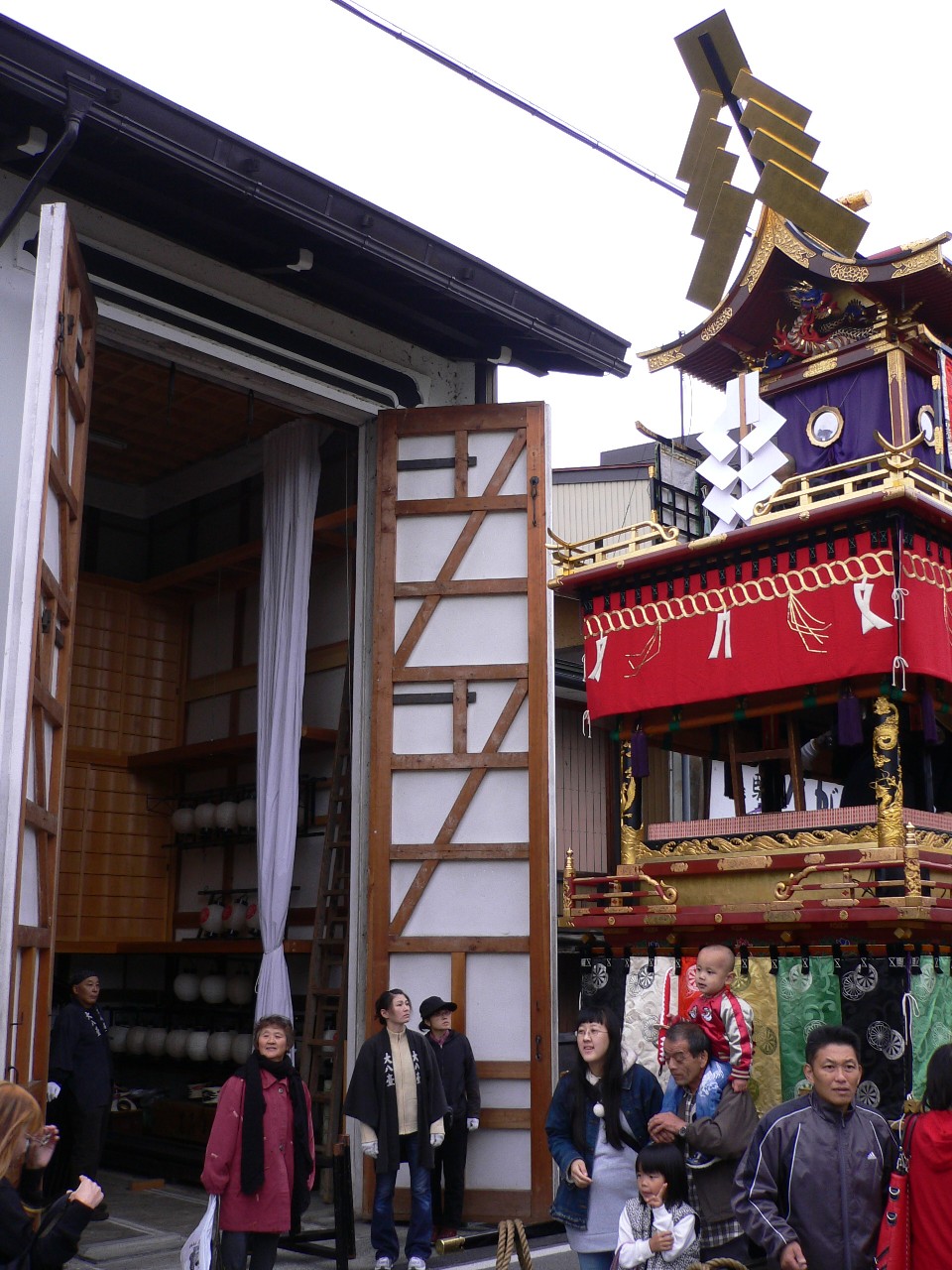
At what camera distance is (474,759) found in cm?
949

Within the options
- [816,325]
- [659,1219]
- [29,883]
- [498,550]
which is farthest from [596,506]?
[659,1219]

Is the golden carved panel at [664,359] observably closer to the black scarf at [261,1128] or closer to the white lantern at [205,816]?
the white lantern at [205,816]

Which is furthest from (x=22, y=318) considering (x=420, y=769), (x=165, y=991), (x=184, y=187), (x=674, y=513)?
(x=165, y=991)

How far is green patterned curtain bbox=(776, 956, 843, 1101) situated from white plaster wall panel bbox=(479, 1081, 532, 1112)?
187 centimetres

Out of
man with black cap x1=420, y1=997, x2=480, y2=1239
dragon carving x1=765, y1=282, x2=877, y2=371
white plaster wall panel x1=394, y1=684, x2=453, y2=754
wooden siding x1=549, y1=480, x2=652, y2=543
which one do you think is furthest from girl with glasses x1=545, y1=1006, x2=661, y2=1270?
wooden siding x1=549, y1=480, x2=652, y2=543

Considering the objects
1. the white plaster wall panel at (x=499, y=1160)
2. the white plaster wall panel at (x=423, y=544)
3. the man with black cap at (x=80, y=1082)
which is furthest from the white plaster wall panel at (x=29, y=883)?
the white plaster wall panel at (x=423, y=544)

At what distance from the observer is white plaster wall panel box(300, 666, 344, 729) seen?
12266 millimetres

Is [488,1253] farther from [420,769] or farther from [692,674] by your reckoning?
[692,674]

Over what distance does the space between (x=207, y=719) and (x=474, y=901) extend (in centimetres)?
572

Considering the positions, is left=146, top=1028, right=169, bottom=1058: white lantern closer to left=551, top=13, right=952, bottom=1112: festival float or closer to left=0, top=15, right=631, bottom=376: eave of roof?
left=551, top=13, right=952, bottom=1112: festival float

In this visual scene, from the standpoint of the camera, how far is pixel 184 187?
825 centimetres

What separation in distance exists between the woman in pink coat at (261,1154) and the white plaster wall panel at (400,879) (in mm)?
2873

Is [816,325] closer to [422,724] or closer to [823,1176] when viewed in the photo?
[422,724]

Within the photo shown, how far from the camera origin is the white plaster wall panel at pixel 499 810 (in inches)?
369
